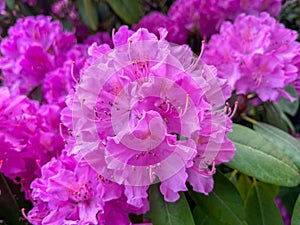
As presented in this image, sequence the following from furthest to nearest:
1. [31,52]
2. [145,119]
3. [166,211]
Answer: [31,52] → [166,211] → [145,119]

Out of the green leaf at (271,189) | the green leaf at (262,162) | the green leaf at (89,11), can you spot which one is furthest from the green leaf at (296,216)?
the green leaf at (89,11)

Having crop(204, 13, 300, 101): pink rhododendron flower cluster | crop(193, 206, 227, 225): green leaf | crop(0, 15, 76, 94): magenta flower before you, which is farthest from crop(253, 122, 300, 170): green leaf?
crop(0, 15, 76, 94): magenta flower

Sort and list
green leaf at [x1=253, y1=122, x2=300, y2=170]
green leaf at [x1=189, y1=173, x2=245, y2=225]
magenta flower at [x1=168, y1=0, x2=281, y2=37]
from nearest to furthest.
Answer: green leaf at [x1=189, y1=173, x2=245, y2=225], green leaf at [x1=253, y1=122, x2=300, y2=170], magenta flower at [x1=168, y1=0, x2=281, y2=37]

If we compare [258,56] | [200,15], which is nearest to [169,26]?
[200,15]

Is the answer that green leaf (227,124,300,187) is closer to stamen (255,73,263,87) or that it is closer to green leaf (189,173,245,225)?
green leaf (189,173,245,225)

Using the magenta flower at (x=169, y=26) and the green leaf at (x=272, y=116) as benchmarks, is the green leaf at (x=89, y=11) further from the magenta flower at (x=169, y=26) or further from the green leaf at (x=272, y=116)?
the green leaf at (x=272, y=116)

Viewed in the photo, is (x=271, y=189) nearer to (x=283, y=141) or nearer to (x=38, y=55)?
(x=283, y=141)
